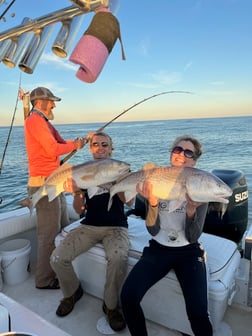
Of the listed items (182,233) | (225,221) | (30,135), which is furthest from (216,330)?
(30,135)

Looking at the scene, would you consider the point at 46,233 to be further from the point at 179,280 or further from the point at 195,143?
the point at 195,143

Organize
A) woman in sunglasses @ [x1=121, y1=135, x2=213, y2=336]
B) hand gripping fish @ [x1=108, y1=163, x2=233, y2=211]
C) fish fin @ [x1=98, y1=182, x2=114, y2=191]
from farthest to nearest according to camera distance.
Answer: fish fin @ [x1=98, y1=182, x2=114, y2=191] < woman in sunglasses @ [x1=121, y1=135, x2=213, y2=336] < hand gripping fish @ [x1=108, y1=163, x2=233, y2=211]

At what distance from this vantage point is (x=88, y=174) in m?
2.35

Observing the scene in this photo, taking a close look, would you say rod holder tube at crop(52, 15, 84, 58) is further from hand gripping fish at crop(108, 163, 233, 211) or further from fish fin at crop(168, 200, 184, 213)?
fish fin at crop(168, 200, 184, 213)

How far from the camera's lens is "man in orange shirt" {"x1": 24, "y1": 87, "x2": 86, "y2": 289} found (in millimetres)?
2914

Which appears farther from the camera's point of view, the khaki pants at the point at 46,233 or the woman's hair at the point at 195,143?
the khaki pants at the point at 46,233

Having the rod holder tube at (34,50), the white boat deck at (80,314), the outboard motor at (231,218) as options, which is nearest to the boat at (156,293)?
the white boat deck at (80,314)

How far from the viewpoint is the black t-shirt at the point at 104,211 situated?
2777 millimetres

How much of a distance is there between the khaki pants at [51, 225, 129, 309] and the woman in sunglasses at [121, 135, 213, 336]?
0.84ft

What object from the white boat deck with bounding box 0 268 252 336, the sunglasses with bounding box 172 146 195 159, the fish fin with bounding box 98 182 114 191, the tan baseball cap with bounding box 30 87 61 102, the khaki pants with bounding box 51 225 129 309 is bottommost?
the white boat deck with bounding box 0 268 252 336

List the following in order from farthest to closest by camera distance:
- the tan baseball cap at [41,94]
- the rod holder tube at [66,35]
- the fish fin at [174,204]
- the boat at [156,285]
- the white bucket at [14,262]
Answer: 1. the white bucket at [14,262]
2. the tan baseball cap at [41,94]
3. the boat at [156,285]
4. the fish fin at [174,204]
5. the rod holder tube at [66,35]

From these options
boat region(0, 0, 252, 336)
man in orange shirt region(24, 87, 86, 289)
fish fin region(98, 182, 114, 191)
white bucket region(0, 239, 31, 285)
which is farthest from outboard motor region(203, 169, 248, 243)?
white bucket region(0, 239, 31, 285)

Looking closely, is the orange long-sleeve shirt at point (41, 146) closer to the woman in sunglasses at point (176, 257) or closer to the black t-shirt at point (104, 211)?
the black t-shirt at point (104, 211)

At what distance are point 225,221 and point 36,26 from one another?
263 cm
